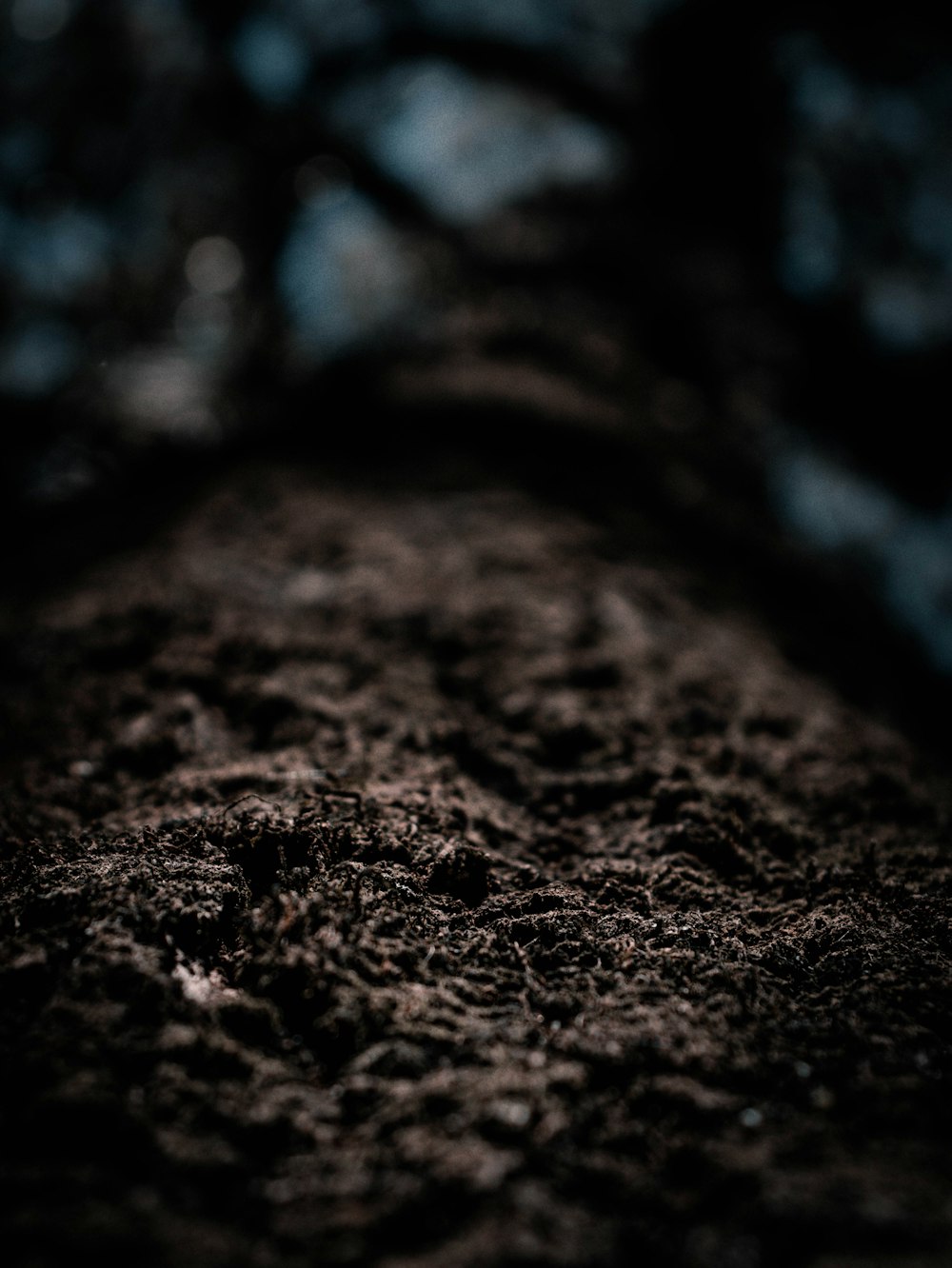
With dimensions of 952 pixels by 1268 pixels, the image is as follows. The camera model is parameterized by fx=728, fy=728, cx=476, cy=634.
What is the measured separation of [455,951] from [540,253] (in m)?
3.04

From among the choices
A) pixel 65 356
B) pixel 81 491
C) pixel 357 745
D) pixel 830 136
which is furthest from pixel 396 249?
pixel 357 745

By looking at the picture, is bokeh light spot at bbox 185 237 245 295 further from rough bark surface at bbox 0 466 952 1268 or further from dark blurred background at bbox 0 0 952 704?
rough bark surface at bbox 0 466 952 1268

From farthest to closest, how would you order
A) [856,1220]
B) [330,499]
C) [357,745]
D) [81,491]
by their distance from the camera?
[81,491] → [330,499] → [357,745] → [856,1220]

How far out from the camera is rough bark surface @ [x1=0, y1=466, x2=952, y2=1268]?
1.84 ft

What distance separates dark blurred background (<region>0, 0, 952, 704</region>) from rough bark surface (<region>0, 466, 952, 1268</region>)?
1167 mm

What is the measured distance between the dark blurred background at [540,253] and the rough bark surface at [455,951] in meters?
1.17

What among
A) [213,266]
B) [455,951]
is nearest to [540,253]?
[213,266]

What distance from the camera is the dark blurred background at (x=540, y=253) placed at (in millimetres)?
2510

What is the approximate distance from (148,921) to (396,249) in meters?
Result: 3.32

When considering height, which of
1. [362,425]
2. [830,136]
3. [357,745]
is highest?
[830,136]

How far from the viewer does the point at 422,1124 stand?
2.08 feet

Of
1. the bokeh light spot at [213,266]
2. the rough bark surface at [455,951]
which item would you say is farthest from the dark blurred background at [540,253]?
the rough bark surface at [455,951]

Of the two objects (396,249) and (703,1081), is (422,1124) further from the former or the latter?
(396,249)

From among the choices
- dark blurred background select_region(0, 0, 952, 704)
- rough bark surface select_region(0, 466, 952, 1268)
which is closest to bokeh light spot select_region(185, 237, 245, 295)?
dark blurred background select_region(0, 0, 952, 704)
